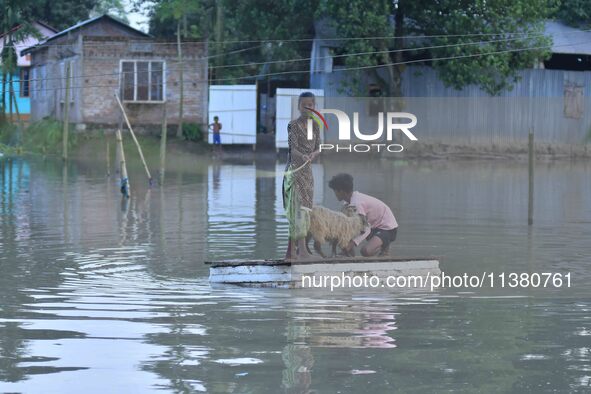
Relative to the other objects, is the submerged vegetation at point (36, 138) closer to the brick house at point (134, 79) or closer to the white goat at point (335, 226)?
the brick house at point (134, 79)

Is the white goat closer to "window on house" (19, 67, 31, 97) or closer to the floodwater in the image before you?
the floodwater

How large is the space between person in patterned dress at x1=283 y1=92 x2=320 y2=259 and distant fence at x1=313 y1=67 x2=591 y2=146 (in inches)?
1025

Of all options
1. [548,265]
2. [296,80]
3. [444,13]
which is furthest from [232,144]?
[548,265]

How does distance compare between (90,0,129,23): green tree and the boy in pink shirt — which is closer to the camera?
the boy in pink shirt

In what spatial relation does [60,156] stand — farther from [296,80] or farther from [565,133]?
[565,133]

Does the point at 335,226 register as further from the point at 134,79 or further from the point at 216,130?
the point at 134,79

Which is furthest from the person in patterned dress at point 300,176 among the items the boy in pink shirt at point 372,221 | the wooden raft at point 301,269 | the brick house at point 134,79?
the brick house at point 134,79

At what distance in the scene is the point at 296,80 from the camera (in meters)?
42.8

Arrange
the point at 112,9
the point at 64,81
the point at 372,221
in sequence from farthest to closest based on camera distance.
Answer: the point at 112,9 < the point at 64,81 < the point at 372,221

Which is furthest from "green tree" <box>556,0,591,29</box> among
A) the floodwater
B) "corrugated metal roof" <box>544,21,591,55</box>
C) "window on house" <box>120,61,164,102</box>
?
the floodwater

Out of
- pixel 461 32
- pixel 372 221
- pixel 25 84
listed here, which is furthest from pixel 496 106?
pixel 25 84

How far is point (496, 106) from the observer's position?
38344 millimetres

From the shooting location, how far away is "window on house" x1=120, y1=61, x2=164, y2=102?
39769 mm

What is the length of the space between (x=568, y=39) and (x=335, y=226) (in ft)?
93.3
